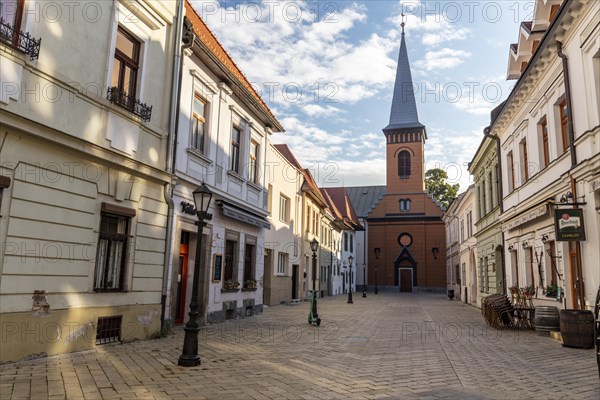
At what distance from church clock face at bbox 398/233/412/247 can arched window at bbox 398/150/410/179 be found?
7072 mm

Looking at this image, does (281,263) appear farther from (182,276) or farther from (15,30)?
(15,30)

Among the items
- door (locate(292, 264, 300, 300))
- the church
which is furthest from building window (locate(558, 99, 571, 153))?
the church

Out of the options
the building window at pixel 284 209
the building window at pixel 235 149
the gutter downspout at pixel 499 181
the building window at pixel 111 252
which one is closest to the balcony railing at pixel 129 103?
the building window at pixel 111 252

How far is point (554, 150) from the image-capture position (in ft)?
41.0

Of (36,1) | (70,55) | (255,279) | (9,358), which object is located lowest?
(9,358)

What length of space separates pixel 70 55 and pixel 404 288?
1921 inches

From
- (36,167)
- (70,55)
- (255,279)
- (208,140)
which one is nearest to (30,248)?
(36,167)

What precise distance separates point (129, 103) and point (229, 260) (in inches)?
271

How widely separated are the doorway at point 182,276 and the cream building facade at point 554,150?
9601 mm

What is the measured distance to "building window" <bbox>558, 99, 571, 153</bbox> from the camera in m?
11.8

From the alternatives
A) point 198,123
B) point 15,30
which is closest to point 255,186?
point 198,123

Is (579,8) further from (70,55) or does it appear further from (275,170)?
(275,170)

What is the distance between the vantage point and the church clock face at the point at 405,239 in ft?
175

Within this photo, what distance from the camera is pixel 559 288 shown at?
12281mm
